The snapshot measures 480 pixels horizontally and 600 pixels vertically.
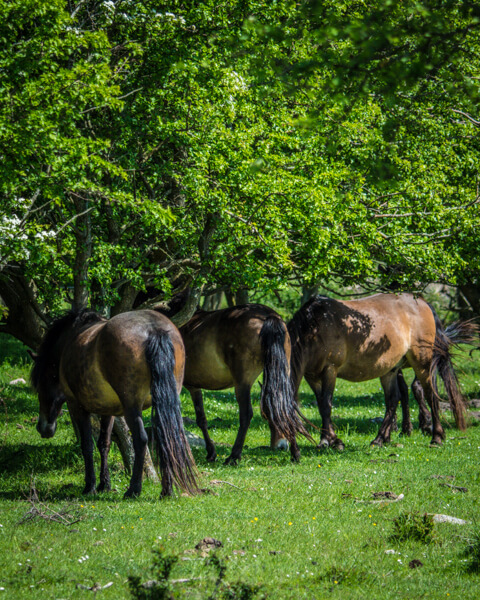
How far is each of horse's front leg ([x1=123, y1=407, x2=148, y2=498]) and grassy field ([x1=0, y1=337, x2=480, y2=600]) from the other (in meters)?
0.16

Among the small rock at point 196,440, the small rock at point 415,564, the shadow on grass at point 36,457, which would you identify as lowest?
the small rock at point 196,440

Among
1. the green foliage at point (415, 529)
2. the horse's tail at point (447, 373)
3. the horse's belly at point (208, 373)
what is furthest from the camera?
the horse's tail at point (447, 373)

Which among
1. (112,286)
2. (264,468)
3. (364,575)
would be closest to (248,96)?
(112,286)

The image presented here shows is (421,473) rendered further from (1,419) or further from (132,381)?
(1,419)

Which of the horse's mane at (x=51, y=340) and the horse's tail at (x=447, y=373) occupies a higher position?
the horse's mane at (x=51, y=340)

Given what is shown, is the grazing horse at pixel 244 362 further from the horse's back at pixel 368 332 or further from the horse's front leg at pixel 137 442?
the horse's front leg at pixel 137 442

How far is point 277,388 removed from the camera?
33.0 ft

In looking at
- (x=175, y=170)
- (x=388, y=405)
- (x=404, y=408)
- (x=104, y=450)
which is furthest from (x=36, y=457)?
(x=404, y=408)

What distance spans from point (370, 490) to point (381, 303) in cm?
537

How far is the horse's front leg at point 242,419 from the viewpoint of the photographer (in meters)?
10.4

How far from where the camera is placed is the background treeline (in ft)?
24.8

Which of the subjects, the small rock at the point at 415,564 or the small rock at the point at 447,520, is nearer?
the small rock at the point at 415,564

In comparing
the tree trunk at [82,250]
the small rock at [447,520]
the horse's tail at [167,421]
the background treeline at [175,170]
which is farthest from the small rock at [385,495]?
the tree trunk at [82,250]

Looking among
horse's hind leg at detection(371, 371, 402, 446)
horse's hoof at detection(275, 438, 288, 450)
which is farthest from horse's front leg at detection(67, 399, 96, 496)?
horse's hind leg at detection(371, 371, 402, 446)
